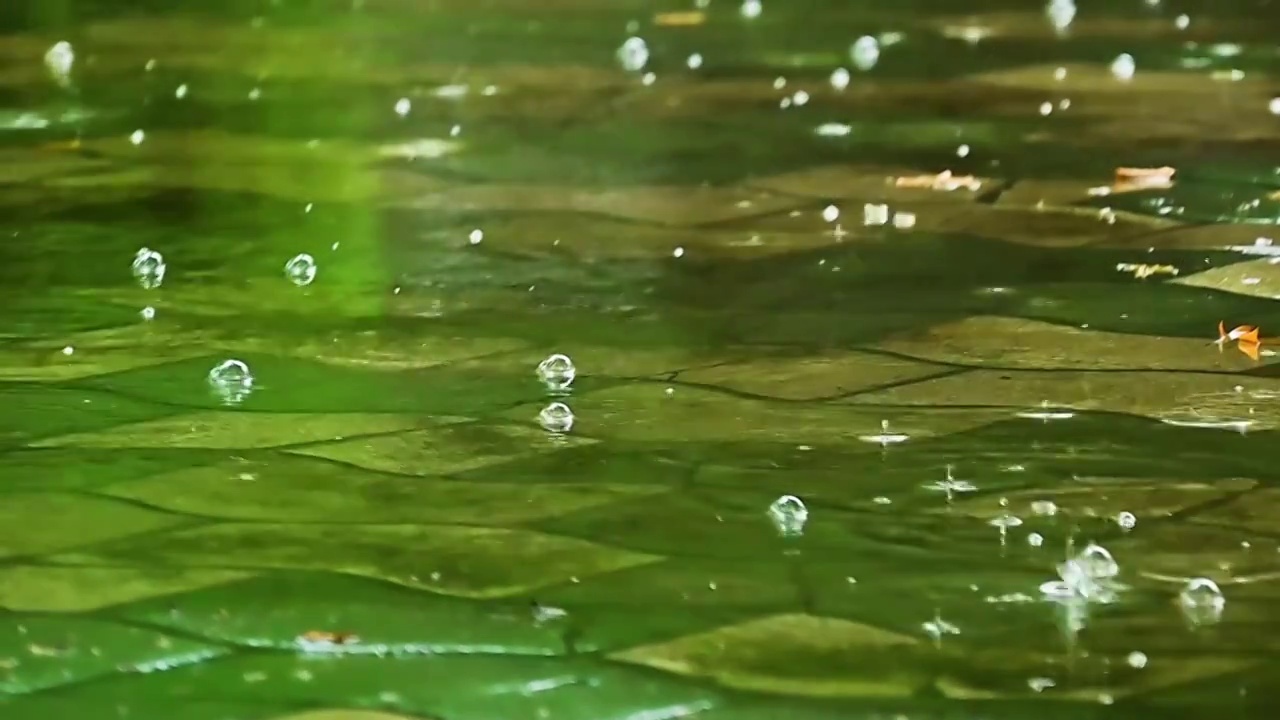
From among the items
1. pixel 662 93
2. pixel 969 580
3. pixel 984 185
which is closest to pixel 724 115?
pixel 662 93

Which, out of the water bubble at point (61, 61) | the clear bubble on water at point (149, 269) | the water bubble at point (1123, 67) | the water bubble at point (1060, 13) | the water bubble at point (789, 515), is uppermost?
the water bubble at point (1060, 13)

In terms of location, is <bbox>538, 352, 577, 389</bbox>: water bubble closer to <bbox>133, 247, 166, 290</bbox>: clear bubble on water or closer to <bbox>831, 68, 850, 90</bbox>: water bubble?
<bbox>133, 247, 166, 290</bbox>: clear bubble on water

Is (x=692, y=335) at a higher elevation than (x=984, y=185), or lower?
lower

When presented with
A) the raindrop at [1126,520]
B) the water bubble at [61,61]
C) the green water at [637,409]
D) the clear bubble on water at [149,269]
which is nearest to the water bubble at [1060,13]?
the green water at [637,409]

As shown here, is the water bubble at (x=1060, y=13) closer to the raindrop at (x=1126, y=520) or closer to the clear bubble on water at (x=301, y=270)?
the clear bubble on water at (x=301, y=270)

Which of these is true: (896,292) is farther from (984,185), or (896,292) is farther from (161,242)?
(161,242)
